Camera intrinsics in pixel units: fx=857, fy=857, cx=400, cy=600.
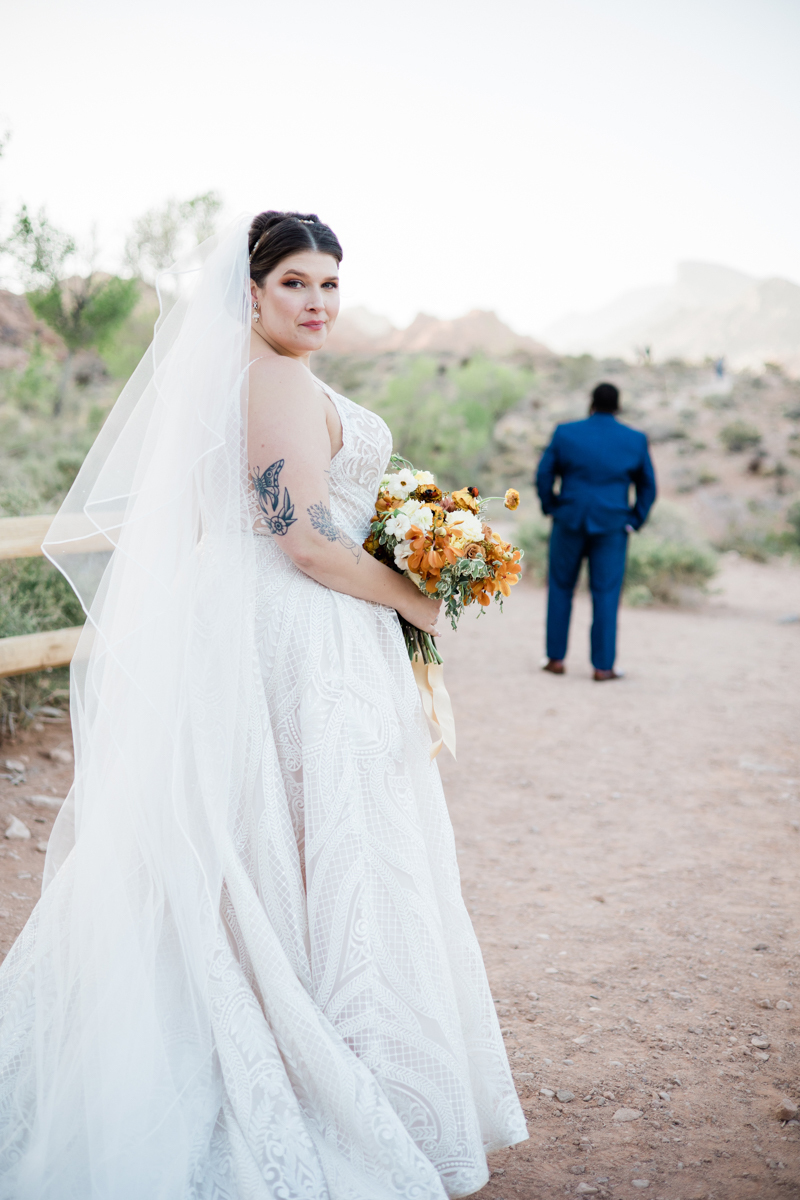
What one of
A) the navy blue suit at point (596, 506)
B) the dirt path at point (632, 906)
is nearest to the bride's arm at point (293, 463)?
the dirt path at point (632, 906)

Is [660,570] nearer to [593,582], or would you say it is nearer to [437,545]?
[593,582]

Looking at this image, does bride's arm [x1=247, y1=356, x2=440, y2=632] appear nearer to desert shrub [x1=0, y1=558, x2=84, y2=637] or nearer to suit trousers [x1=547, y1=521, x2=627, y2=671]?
desert shrub [x1=0, y1=558, x2=84, y2=637]

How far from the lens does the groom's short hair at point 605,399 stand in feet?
22.6

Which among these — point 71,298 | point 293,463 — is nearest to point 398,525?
point 293,463

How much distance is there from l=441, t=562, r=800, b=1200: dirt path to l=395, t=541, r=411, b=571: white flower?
156 cm

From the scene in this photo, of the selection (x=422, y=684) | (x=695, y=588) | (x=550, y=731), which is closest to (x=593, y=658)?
(x=550, y=731)

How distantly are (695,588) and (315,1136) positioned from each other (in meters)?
10.1

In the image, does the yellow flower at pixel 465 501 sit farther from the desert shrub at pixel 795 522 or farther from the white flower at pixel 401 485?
the desert shrub at pixel 795 522

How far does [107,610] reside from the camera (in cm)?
212

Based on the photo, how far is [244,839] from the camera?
2.05 meters

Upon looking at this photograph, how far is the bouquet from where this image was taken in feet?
7.19

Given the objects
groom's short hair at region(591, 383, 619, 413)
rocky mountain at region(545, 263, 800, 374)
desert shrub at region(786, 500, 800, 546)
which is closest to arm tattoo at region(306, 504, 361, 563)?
groom's short hair at region(591, 383, 619, 413)

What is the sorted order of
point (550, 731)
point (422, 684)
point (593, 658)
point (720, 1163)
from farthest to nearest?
point (593, 658)
point (550, 731)
point (422, 684)
point (720, 1163)

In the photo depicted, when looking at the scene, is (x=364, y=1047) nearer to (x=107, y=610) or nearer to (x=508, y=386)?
(x=107, y=610)
